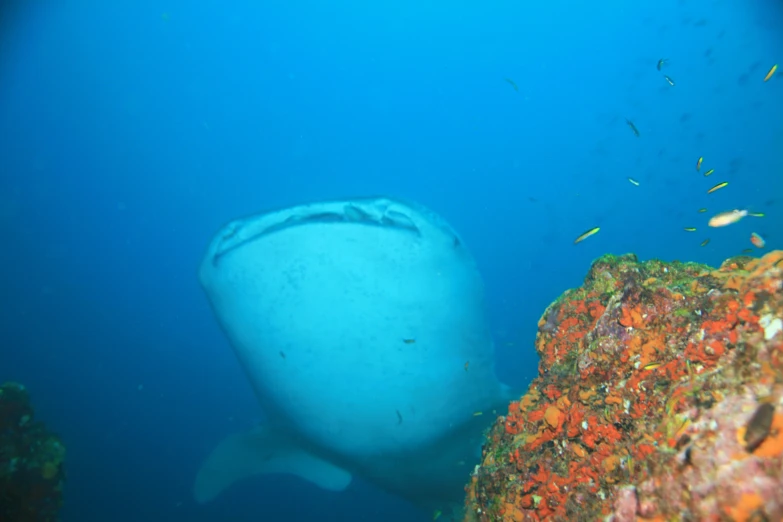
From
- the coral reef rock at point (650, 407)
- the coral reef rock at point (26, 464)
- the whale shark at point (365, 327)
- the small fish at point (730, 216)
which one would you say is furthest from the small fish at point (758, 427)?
the coral reef rock at point (26, 464)

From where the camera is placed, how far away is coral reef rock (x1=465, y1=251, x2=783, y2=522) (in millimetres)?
951

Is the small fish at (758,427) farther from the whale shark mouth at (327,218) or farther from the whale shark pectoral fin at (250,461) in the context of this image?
the whale shark pectoral fin at (250,461)

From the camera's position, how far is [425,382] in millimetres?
4703

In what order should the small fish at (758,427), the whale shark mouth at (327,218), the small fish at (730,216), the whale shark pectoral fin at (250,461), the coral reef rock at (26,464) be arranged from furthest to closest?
the whale shark pectoral fin at (250,461), the whale shark mouth at (327,218), the coral reef rock at (26,464), the small fish at (730,216), the small fish at (758,427)

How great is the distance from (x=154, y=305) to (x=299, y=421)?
7543cm

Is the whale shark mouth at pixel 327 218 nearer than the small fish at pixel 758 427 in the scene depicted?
No

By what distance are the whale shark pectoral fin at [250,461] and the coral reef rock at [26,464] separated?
335cm

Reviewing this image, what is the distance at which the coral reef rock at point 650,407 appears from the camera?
0.95 m

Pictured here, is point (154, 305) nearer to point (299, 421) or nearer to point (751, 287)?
point (299, 421)

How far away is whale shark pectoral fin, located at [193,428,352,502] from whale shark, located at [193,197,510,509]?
1.37 m

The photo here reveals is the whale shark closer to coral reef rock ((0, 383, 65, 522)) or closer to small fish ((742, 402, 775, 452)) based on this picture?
coral reef rock ((0, 383, 65, 522))

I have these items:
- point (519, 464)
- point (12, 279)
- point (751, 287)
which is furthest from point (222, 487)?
point (12, 279)

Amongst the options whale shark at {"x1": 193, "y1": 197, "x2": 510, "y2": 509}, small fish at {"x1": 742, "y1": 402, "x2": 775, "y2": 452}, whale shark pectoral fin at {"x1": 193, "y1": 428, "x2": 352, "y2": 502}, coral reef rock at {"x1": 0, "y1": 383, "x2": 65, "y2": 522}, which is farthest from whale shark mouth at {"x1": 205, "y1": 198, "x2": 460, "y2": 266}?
whale shark pectoral fin at {"x1": 193, "y1": 428, "x2": 352, "y2": 502}

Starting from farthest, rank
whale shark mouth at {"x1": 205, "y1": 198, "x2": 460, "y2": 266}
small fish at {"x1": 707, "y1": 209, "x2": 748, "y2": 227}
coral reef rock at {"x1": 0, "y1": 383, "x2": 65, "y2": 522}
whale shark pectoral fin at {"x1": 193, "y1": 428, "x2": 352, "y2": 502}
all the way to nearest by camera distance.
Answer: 1. whale shark pectoral fin at {"x1": 193, "y1": 428, "x2": 352, "y2": 502}
2. whale shark mouth at {"x1": 205, "y1": 198, "x2": 460, "y2": 266}
3. coral reef rock at {"x1": 0, "y1": 383, "x2": 65, "y2": 522}
4. small fish at {"x1": 707, "y1": 209, "x2": 748, "y2": 227}
